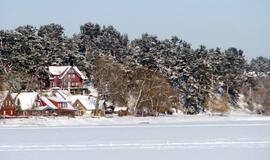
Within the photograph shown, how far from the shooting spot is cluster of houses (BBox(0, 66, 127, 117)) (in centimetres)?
5644

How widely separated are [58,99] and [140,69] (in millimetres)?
10802

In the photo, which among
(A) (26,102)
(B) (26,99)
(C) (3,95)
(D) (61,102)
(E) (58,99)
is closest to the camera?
(C) (3,95)

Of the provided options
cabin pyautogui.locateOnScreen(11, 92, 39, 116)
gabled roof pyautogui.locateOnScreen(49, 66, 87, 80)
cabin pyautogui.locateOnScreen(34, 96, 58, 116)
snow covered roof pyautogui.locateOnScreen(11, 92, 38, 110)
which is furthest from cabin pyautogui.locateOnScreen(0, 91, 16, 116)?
gabled roof pyautogui.locateOnScreen(49, 66, 87, 80)

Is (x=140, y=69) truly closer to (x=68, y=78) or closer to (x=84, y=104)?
(x=84, y=104)

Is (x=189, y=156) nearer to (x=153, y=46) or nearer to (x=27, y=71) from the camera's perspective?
(x=27, y=71)

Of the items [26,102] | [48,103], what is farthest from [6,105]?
[48,103]

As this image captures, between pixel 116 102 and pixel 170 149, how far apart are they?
45.8 m

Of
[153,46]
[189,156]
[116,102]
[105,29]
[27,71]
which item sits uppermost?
[105,29]

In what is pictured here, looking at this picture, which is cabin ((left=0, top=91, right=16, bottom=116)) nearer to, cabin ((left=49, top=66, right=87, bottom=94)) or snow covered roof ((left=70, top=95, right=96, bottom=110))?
snow covered roof ((left=70, top=95, right=96, bottom=110))

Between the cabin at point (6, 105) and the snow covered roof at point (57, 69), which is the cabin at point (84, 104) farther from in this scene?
the cabin at point (6, 105)

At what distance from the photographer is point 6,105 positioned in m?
55.6

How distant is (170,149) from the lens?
15.8 meters

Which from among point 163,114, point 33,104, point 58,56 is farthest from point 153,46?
point 33,104

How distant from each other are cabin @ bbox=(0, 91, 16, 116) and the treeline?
79.7 inches
